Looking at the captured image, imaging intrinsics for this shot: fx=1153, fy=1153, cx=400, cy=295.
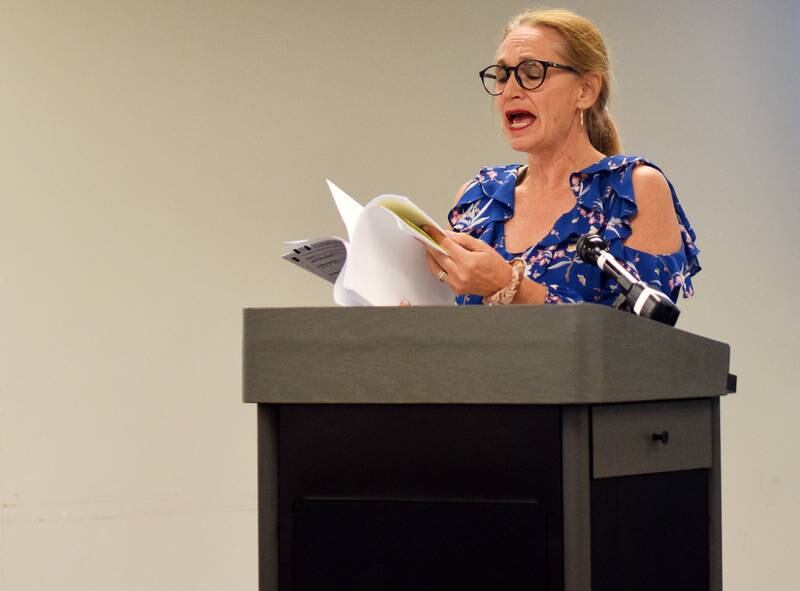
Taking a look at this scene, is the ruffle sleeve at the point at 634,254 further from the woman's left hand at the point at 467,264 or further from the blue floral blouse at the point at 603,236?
the woman's left hand at the point at 467,264

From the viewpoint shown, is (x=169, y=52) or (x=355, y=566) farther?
(x=169, y=52)

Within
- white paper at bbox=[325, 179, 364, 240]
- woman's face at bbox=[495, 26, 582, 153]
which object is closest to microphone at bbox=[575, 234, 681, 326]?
white paper at bbox=[325, 179, 364, 240]

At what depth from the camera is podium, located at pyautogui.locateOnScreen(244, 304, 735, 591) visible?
1.27 meters

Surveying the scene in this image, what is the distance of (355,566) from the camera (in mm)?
1324

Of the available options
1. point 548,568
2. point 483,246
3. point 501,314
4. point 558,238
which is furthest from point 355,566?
point 558,238

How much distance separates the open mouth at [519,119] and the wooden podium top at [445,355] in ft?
2.04

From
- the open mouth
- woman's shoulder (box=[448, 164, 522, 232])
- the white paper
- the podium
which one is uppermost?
the open mouth

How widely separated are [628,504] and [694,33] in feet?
8.83

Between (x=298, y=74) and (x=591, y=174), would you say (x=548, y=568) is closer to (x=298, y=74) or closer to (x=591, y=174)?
(x=591, y=174)

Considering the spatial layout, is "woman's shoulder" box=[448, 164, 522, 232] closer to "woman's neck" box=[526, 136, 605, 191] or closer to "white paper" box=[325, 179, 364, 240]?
"woman's neck" box=[526, 136, 605, 191]

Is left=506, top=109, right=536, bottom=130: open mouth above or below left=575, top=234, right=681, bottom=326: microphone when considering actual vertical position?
above

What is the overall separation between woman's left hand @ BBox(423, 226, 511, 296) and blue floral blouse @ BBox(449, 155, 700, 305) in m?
0.14

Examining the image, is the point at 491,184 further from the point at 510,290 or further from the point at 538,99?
the point at 510,290

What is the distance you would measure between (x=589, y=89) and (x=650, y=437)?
0.75m
